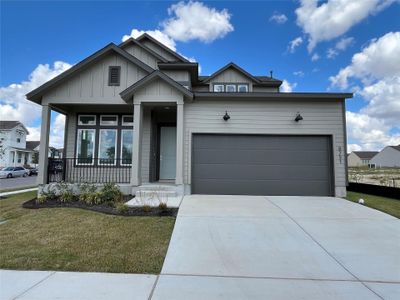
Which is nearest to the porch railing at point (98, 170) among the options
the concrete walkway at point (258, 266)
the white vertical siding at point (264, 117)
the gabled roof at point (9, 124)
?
the white vertical siding at point (264, 117)

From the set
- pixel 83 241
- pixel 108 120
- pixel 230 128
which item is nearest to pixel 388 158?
pixel 230 128

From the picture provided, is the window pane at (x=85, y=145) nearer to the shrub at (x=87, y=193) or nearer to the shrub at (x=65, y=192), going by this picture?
the shrub at (x=65, y=192)

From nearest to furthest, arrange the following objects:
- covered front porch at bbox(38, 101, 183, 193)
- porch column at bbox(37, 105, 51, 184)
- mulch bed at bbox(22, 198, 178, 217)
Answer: mulch bed at bbox(22, 198, 178, 217) < porch column at bbox(37, 105, 51, 184) < covered front porch at bbox(38, 101, 183, 193)

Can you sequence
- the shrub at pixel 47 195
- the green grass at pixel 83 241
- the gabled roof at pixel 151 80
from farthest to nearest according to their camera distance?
the gabled roof at pixel 151 80 < the shrub at pixel 47 195 < the green grass at pixel 83 241

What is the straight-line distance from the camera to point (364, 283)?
10.6 feet

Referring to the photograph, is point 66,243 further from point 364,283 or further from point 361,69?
point 361,69

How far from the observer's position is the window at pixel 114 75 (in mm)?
9695

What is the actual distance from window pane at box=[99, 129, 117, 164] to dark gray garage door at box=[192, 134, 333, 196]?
365cm

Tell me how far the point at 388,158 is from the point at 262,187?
81.8 metres

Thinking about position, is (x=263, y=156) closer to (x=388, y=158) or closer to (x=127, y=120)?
(x=127, y=120)

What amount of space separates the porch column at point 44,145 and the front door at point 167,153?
447cm

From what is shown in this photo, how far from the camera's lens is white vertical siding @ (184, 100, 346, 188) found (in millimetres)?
9383

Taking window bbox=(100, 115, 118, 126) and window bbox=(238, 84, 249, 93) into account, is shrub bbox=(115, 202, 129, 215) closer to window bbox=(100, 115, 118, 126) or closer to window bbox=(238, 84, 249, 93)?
window bbox=(100, 115, 118, 126)

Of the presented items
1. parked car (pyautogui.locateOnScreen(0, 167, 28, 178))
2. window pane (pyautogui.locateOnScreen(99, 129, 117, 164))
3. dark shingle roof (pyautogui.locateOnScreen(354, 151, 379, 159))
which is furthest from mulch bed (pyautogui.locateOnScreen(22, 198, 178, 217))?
dark shingle roof (pyautogui.locateOnScreen(354, 151, 379, 159))
